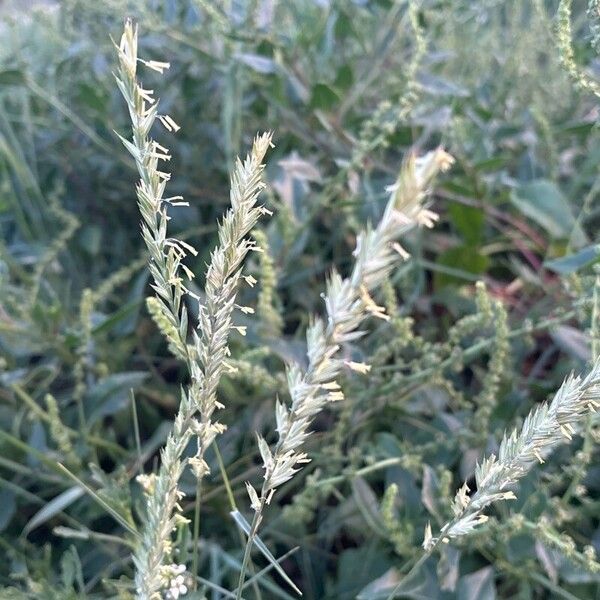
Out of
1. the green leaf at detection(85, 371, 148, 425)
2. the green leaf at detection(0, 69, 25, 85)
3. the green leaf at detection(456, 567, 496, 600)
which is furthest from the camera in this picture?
the green leaf at detection(0, 69, 25, 85)

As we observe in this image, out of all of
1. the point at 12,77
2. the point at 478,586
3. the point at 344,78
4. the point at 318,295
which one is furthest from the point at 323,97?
the point at 478,586

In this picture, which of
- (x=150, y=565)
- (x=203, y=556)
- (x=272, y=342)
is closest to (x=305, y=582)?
(x=203, y=556)

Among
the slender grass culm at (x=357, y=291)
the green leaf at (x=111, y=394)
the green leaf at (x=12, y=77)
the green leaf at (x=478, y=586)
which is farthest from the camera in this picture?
the green leaf at (x=12, y=77)

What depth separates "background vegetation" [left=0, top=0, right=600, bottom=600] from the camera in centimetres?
49

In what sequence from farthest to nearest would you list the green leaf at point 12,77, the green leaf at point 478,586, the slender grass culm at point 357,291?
1. the green leaf at point 12,77
2. the green leaf at point 478,586
3. the slender grass culm at point 357,291

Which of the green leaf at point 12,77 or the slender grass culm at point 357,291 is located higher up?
the slender grass culm at point 357,291

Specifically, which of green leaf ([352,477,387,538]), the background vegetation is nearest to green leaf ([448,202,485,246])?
the background vegetation

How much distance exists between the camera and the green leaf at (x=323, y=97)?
622 millimetres

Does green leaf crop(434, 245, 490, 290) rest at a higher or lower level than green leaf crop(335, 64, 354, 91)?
lower

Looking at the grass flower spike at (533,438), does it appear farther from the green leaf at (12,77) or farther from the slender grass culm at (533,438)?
the green leaf at (12,77)

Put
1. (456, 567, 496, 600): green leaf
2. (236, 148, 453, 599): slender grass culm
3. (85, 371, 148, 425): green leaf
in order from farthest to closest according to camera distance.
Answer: (85, 371, 148, 425): green leaf → (456, 567, 496, 600): green leaf → (236, 148, 453, 599): slender grass culm

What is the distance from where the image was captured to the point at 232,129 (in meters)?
0.73

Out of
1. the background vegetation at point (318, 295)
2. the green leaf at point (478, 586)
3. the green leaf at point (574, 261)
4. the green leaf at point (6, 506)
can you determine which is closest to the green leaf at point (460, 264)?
the background vegetation at point (318, 295)

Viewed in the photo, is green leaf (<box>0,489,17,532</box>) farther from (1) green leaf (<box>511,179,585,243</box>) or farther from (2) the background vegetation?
(1) green leaf (<box>511,179,585,243</box>)
